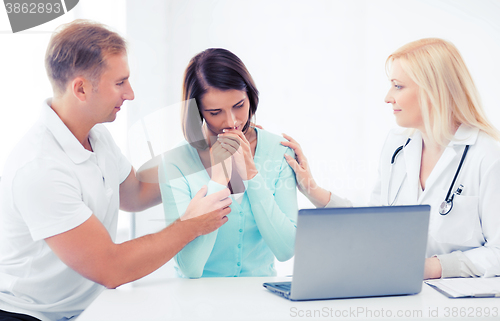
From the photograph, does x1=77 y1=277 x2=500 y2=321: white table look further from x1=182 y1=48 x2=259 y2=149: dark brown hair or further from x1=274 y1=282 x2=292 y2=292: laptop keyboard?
x1=182 y1=48 x2=259 y2=149: dark brown hair

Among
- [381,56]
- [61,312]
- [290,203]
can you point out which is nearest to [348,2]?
[381,56]

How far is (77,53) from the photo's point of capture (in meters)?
1.16

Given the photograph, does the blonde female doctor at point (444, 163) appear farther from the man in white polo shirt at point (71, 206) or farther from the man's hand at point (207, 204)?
the man in white polo shirt at point (71, 206)

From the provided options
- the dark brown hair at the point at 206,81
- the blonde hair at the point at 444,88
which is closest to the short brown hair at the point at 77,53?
the dark brown hair at the point at 206,81

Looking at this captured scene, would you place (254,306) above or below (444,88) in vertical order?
below

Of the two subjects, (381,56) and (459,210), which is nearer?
(459,210)

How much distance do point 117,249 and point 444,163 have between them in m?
1.04

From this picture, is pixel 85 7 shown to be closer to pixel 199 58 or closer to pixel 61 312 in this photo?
pixel 199 58

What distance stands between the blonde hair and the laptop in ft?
1.86

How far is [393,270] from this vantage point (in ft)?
2.97

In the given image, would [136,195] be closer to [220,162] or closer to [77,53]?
[220,162]

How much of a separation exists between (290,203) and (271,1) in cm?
100

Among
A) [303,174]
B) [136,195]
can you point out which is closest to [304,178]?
[303,174]

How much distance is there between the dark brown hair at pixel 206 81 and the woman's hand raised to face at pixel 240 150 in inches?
3.3
